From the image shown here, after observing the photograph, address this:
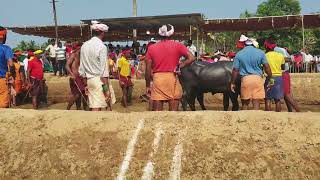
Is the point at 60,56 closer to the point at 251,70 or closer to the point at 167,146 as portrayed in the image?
the point at 251,70

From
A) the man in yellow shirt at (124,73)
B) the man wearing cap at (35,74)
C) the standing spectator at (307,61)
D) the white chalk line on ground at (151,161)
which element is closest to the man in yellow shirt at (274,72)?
the white chalk line on ground at (151,161)

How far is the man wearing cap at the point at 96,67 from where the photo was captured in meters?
7.38

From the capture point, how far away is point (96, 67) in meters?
7.43

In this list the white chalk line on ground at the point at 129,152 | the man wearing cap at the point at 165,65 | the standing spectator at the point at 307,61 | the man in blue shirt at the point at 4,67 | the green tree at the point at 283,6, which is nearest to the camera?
the white chalk line on ground at the point at 129,152

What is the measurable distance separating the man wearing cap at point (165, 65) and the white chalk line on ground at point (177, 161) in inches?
67.0

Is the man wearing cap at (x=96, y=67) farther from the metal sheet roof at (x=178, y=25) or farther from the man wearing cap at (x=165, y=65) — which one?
the metal sheet roof at (x=178, y=25)

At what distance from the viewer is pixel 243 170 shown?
553 cm

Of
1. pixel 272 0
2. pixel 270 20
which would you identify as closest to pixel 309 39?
pixel 272 0

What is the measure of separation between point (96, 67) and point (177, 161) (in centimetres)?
239

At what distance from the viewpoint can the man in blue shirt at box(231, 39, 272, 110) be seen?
852cm

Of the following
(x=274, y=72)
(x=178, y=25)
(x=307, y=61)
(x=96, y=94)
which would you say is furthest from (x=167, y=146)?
(x=307, y=61)

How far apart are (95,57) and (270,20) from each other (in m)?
16.2

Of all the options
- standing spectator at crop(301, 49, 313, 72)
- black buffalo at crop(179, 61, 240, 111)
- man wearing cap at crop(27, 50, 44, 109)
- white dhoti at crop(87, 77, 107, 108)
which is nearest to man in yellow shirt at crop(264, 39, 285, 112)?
black buffalo at crop(179, 61, 240, 111)

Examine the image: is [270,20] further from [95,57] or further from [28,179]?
[28,179]
